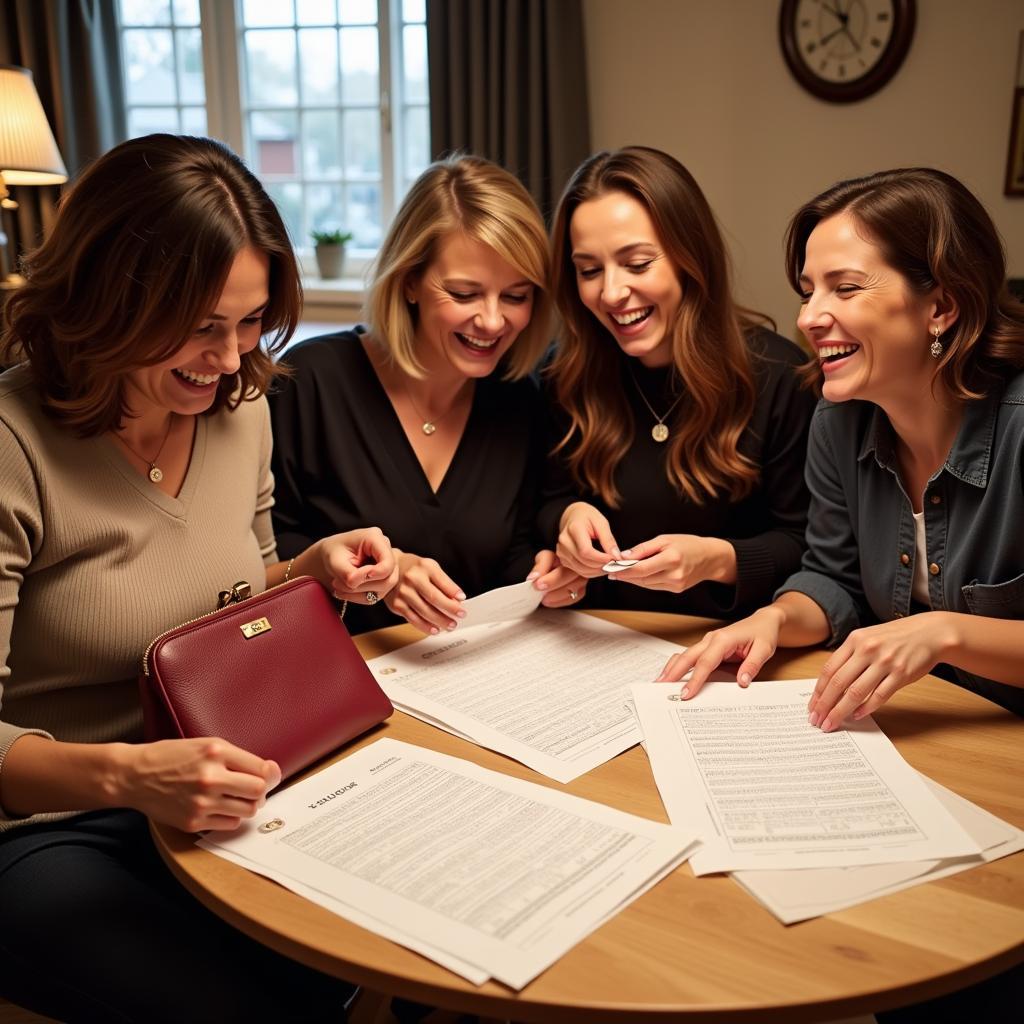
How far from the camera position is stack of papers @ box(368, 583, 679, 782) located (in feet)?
3.82

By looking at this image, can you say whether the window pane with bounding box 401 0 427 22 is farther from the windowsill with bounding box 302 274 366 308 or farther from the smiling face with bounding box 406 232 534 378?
the smiling face with bounding box 406 232 534 378

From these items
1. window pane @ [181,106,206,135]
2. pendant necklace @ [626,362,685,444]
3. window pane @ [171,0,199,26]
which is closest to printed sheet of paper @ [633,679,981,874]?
pendant necklace @ [626,362,685,444]

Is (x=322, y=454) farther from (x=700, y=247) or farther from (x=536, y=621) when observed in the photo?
(x=700, y=247)

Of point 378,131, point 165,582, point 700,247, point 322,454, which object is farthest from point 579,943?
point 378,131

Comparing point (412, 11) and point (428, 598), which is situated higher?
point (412, 11)

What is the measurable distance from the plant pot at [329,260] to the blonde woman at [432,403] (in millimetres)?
3059

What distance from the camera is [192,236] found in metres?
1.19

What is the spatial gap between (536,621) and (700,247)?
79 centimetres

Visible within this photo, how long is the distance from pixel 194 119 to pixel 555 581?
14.4 ft

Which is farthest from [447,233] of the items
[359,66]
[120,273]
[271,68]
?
[271,68]

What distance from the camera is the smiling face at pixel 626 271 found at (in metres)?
1.79

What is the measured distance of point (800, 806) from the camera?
100cm

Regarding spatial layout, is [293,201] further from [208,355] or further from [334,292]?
[208,355]

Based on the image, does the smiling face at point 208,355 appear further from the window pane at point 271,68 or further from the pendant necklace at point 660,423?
the window pane at point 271,68
